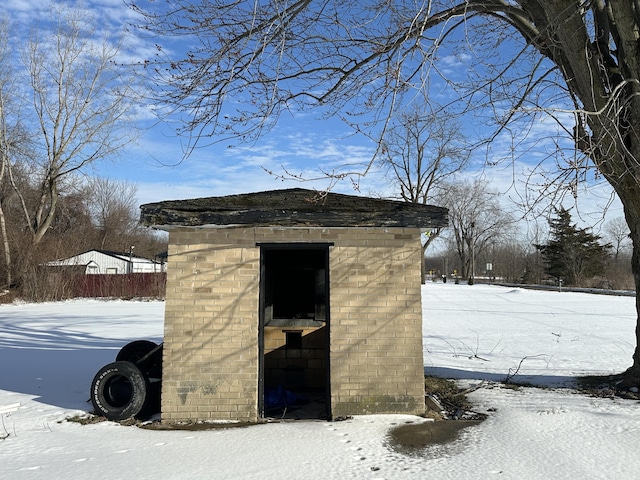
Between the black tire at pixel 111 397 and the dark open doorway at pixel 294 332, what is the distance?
54.7 inches

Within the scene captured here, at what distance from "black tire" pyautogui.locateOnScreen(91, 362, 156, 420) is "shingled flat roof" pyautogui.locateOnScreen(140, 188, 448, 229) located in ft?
5.72

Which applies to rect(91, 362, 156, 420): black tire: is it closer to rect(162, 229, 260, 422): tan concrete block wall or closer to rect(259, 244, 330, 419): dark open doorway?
rect(162, 229, 260, 422): tan concrete block wall

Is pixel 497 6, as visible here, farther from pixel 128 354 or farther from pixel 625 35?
pixel 128 354

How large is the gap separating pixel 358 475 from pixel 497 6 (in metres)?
6.30

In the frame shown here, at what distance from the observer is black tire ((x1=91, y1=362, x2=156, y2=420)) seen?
5.48 m

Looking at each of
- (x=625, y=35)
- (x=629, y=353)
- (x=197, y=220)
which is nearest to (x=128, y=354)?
(x=197, y=220)

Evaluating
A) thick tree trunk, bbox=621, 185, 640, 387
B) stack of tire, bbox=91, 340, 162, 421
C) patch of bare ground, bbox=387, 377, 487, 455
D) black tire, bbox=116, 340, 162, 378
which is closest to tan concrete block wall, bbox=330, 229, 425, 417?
patch of bare ground, bbox=387, 377, 487, 455

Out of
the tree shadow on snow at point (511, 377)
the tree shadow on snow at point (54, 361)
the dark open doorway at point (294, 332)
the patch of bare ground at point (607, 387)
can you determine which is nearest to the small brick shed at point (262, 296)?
the dark open doorway at point (294, 332)

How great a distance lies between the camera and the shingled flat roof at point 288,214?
18.1 ft

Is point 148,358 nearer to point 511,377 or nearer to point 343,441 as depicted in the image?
point 343,441

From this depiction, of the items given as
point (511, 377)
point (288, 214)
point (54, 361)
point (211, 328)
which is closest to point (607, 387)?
point (511, 377)

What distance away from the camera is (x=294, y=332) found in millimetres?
7613

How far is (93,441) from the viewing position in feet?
15.5

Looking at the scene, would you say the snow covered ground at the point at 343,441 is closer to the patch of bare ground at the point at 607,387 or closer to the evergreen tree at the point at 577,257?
the patch of bare ground at the point at 607,387
